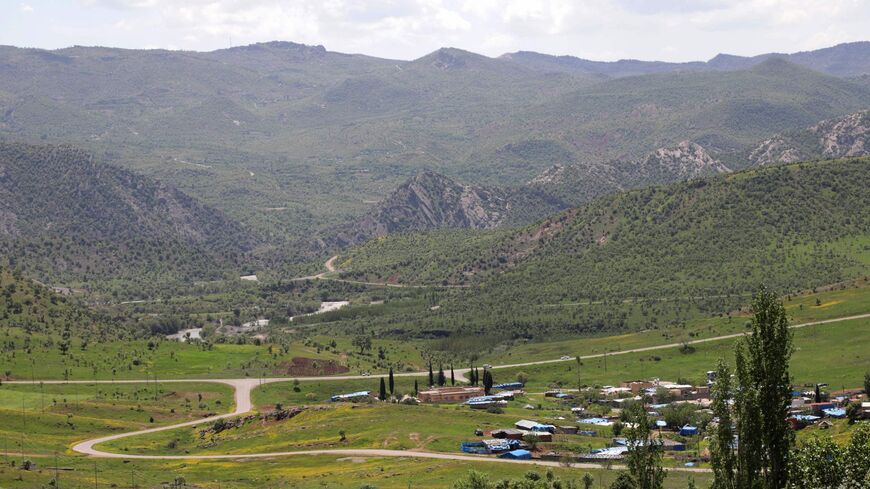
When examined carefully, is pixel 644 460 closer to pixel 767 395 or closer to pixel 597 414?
pixel 767 395

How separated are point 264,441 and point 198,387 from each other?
3819 cm

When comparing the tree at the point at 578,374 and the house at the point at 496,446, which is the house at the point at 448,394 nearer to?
the tree at the point at 578,374

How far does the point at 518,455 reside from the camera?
12462cm

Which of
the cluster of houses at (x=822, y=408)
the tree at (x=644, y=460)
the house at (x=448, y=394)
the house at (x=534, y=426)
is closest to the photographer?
the tree at (x=644, y=460)

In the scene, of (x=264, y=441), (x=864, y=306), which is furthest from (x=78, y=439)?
(x=864, y=306)

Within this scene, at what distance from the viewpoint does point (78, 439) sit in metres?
141

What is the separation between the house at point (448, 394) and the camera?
162 metres

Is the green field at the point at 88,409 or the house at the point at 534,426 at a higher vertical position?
the green field at the point at 88,409

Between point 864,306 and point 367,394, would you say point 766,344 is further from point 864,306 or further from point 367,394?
point 864,306

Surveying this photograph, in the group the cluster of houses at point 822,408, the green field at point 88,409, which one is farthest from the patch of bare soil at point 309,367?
the cluster of houses at point 822,408

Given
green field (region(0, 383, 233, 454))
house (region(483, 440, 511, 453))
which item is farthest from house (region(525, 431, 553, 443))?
green field (region(0, 383, 233, 454))

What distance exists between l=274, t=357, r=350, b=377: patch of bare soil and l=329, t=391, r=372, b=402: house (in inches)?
844

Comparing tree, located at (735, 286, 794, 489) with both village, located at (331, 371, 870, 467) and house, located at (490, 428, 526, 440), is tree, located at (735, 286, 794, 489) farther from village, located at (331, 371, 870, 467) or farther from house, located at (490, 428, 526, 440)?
house, located at (490, 428, 526, 440)

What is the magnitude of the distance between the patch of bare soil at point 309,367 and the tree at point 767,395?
431 feet
